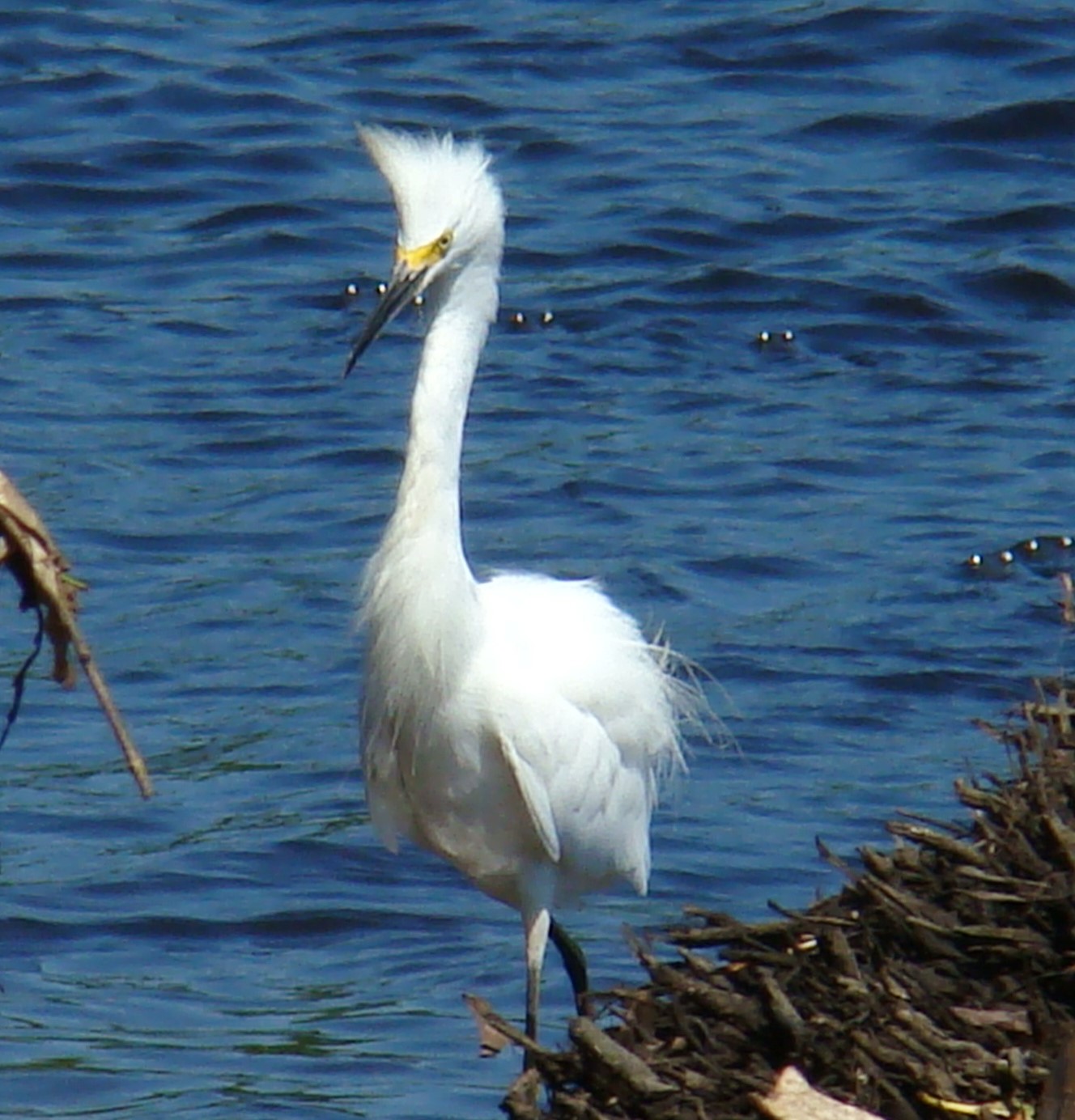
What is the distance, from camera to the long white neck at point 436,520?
5.43 m

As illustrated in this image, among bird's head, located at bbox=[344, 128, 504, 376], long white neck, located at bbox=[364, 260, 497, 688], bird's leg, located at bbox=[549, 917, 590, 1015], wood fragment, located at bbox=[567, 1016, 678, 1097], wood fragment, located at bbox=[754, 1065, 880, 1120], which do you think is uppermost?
bird's head, located at bbox=[344, 128, 504, 376]

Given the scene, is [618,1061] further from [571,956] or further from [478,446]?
[478,446]

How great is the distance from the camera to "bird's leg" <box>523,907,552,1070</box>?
5.86 metres

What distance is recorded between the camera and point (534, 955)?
19.6 ft

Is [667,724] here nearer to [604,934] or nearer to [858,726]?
[604,934]

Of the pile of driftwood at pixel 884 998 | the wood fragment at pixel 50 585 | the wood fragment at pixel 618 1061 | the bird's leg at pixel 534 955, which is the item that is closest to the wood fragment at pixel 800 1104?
the pile of driftwood at pixel 884 998

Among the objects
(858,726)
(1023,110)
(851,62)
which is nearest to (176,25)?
(851,62)

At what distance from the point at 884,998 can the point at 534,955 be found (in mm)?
2121

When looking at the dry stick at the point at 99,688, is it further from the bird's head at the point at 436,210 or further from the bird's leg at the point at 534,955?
the bird's leg at the point at 534,955

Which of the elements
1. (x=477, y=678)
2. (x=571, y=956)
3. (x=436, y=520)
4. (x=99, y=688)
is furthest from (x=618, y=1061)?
(x=571, y=956)

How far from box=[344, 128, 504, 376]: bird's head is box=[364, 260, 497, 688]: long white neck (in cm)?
6

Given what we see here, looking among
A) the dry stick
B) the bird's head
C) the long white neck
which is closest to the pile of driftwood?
the dry stick

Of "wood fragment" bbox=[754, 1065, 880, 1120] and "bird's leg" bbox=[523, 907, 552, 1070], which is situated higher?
"wood fragment" bbox=[754, 1065, 880, 1120]

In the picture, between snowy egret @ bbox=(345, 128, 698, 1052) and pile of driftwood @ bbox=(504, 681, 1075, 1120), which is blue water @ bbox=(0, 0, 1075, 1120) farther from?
pile of driftwood @ bbox=(504, 681, 1075, 1120)
